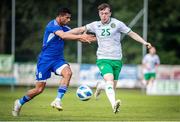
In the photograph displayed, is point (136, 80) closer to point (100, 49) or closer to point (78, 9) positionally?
point (78, 9)

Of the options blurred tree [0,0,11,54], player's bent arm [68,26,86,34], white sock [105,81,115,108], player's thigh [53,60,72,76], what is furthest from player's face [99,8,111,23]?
blurred tree [0,0,11,54]

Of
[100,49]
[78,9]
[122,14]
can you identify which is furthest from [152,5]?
[100,49]

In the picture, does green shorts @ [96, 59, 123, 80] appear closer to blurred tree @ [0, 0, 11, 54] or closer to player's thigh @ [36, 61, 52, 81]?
player's thigh @ [36, 61, 52, 81]

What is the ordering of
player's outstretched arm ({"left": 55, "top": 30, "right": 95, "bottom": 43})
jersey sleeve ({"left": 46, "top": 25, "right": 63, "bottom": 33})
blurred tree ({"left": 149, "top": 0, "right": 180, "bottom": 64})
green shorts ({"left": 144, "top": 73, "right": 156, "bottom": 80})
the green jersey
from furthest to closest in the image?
blurred tree ({"left": 149, "top": 0, "right": 180, "bottom": 64})
green shorts ({"left": 144, "top": 73, "right": 156, "bottom": 80})
the green jersey
jersey sleeve ({"left": 46, "top": 25, "right": 63, "bottom": 33})
player's outstretched arm ({"left": 55, "top": 30, "right": 95, "bottom": 43})

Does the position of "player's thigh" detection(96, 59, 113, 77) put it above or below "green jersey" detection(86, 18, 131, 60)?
below

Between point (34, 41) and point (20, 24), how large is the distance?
1170mm

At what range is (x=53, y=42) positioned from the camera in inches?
642

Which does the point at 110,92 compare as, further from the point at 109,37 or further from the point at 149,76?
the point at 149,76

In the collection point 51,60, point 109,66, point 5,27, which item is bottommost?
point 109,66

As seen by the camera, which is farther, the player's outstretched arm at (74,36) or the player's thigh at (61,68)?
the player's thigh at (61,68)

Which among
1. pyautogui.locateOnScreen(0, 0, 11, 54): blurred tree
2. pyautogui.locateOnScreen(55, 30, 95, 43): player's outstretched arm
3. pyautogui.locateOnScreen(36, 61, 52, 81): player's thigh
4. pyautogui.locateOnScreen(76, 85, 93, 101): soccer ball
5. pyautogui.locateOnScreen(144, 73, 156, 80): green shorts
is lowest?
pyautogui.locateOnScreen(76, 85, 93, 101): soccer ball

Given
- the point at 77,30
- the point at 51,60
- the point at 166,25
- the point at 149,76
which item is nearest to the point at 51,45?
the point at 51,60

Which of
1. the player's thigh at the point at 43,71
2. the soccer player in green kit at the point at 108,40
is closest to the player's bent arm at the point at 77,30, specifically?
the soccer player in green kit at the point at 108,40

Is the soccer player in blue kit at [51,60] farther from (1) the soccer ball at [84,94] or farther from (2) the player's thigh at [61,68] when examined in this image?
(1) the soccer ball at [84,94]
